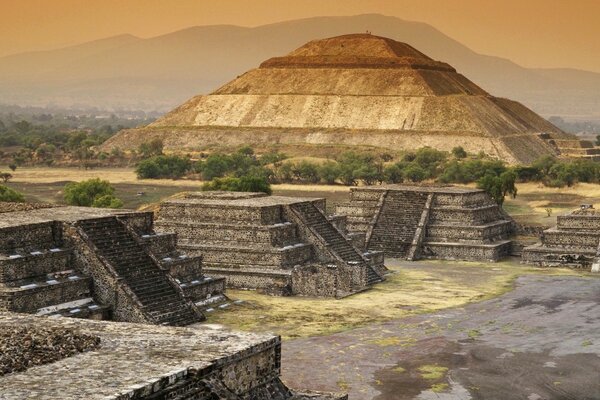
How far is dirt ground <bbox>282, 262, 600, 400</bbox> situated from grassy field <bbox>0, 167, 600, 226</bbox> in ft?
90.2

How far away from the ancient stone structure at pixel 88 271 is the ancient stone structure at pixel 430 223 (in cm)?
1690

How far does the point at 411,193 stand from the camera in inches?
2100

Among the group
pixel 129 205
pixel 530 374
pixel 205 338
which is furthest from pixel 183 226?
pixel 129 205

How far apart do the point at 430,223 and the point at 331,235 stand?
9.27m

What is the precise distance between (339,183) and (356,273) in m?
55.1

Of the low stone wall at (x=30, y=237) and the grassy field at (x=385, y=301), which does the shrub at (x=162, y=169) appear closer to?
the grassy field at (x=385, y=301)

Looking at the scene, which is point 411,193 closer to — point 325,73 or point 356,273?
point 356,273

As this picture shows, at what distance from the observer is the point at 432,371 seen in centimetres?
2625

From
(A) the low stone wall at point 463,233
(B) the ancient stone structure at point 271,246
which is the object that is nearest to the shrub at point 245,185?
(A) the low stone wall at point 463,233

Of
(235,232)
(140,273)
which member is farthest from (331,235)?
(140,273)

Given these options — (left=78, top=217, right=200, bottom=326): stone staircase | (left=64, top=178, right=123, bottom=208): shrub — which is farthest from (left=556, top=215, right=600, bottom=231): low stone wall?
(left=64, top=178, right=123, bottom=208): shrub

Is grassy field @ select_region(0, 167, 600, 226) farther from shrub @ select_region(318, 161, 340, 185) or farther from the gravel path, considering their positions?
the gravel path

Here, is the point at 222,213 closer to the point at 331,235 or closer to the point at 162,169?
the point at 331,235

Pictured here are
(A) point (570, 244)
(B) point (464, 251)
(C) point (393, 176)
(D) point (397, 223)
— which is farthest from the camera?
(C) point (393, 176)
